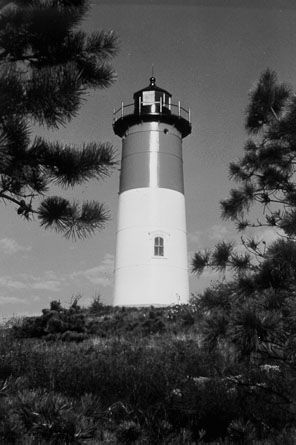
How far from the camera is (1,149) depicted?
5.77m

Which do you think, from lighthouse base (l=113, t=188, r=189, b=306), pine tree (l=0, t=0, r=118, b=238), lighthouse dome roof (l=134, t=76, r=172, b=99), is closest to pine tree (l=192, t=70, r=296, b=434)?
pine tree (l=0, t=0, r=118, b=238)

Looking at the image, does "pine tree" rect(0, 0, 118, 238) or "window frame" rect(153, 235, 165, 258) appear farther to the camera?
"window frame" rect(153, 235, 165, 258)

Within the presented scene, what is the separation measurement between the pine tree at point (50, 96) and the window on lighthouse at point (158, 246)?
55.6ft

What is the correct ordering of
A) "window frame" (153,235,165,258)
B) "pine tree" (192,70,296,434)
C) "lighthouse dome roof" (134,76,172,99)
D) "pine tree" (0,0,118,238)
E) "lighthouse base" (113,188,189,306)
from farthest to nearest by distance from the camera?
"lighthouse dome roof" (134,76,172,99)
"window frame" (153,235,165,258)
"lighthouse base" (113,188,189,306)
"pine tree" (0,0,118,238)
"pine tree" (192,70,296,434)

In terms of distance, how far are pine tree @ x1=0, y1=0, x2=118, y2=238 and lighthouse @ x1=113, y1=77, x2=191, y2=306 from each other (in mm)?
16607

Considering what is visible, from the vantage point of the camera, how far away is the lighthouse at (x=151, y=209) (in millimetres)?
24125

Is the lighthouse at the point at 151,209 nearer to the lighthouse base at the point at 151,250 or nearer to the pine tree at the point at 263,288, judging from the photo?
the lighthouse base at the point at 151,250

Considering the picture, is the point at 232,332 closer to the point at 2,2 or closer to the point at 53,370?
the point at 53,370

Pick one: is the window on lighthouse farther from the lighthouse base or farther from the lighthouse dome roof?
the lighthouse dome roof

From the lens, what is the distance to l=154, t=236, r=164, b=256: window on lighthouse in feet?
80.6

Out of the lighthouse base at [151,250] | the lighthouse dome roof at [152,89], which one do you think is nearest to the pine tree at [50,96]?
the lighthouse base at [151,250]

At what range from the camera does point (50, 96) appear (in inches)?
251

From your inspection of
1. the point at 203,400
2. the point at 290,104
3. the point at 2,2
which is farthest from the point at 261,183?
the point at 2,2

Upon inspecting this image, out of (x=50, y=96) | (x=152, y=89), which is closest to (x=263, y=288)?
(x=50, y=96)
